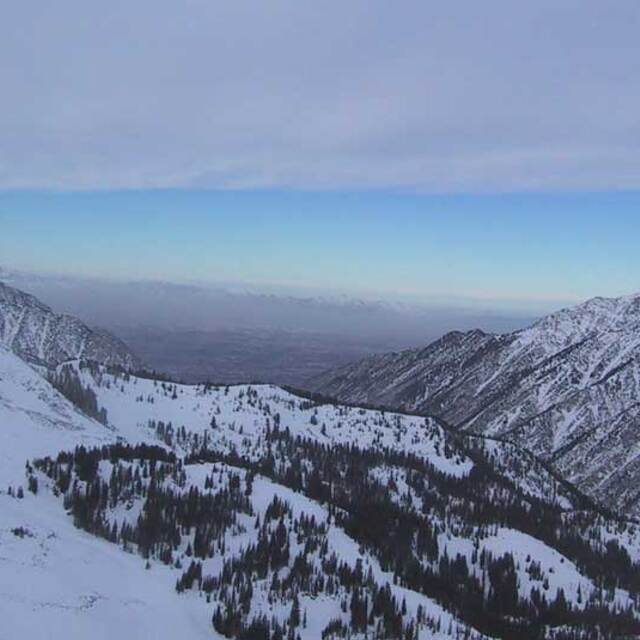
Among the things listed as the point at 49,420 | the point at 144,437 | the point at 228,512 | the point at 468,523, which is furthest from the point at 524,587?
the point at 144,437

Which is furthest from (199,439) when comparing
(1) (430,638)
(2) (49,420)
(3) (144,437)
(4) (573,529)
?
(1) (430,638)

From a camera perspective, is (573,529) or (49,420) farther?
(573,529)

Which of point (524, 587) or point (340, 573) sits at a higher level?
point (340, 573)

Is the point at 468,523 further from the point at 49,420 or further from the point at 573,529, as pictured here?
the point at 49,420

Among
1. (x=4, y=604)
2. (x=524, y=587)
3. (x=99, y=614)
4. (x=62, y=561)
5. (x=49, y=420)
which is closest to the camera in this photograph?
(x=4, y=604)

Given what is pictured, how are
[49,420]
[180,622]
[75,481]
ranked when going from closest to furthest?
[180,622] → [75,481] → [49,420]

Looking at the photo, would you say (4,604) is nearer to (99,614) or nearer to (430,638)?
(99,614)

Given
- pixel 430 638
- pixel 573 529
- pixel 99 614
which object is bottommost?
pixel 573 529
